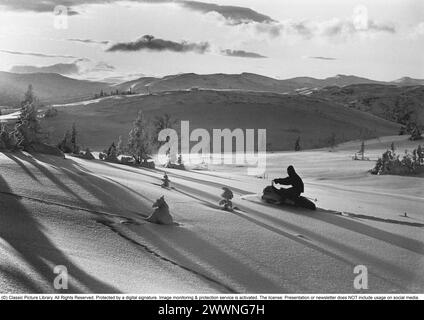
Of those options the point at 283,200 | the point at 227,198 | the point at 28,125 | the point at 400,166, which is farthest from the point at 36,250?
the point at 400,166

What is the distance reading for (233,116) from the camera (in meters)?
53.0

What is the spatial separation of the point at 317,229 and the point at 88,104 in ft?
191

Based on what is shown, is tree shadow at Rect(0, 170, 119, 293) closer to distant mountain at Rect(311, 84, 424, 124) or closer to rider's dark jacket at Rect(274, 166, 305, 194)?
rider's dark jacket at Rect(274, 166, 305, 194)

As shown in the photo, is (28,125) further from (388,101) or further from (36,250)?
(388,101)

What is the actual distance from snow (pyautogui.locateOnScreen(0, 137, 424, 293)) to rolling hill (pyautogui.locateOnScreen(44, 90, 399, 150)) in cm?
3042

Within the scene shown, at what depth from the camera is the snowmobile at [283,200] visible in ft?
27.3

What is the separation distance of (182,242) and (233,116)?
47900 millimetres

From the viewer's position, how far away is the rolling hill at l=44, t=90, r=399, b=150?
44.2m

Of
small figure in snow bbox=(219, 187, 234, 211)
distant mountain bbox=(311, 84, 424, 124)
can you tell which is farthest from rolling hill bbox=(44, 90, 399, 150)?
small figure in snow bbox=(219, 187, 234, 211)

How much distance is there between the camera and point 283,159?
24.3 meters

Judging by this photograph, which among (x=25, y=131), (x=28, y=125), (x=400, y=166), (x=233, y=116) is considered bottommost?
(x=400, y=166)

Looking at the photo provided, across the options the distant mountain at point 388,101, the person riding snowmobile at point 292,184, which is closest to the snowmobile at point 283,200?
the person riding snowmobile at point 292,184

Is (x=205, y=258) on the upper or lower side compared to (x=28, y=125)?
lower
